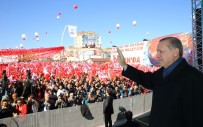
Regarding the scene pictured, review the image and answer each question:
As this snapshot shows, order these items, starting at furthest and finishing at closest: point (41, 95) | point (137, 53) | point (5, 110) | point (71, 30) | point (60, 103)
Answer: point (137, 53) < point (71, 30) < point (41, 95) < point (60, 103) < point (5, 110)

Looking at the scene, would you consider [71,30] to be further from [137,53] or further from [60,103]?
[60,103]

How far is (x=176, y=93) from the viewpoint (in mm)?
2064

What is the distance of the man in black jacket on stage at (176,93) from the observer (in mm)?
1997

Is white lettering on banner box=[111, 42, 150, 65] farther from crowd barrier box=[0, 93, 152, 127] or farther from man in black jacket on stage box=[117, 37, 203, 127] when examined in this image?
man in black jacket on stage box=[117, 37, 203, 127]

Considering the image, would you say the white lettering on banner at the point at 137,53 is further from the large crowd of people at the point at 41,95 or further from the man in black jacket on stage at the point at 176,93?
the man in black jacket on stage at the point at 176,93

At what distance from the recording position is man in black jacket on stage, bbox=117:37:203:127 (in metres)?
2.00

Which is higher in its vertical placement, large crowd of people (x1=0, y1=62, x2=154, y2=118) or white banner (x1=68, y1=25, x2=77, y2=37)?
white banner (x1=68, y1=25, x2=77, y2=37)

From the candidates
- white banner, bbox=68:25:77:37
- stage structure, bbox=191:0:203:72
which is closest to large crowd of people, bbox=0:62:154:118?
stage structure, bbox=191:0:203:72

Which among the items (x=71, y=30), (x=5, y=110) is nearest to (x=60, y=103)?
(x=5, y=110)

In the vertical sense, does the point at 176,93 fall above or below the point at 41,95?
above

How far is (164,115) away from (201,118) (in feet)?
0.87

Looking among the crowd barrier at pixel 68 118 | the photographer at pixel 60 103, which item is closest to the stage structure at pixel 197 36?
the crowd barrier at pixel 68 118

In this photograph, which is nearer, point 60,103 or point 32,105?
point 32,105

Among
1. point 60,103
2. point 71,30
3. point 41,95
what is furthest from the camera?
point 71,30
